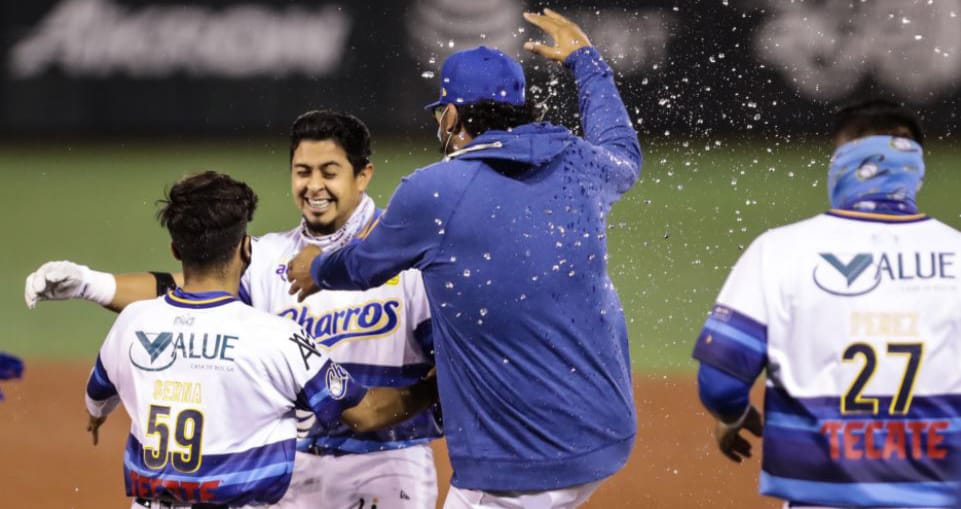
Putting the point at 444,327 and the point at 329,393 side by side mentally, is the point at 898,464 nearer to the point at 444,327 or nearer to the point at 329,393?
the point at 444,327

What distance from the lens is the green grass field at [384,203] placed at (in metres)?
11.6

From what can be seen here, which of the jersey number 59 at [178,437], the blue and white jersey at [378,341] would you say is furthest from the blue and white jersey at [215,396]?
the blue and white jersey at [378,341]

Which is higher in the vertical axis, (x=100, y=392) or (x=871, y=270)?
(x=871, y=270)

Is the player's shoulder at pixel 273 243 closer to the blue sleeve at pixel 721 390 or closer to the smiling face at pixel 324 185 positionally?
the smiling face at pixel 324 185

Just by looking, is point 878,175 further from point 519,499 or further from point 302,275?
point 302,275

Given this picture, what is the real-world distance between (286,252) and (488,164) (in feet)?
4.01

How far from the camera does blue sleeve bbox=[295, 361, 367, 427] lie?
3.68m

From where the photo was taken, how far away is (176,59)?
14.2m

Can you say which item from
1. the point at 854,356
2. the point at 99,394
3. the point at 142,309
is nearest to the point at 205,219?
the point at 142,309

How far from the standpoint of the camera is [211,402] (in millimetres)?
3586

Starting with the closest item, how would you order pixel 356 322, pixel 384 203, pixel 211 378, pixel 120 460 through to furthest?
pixel 211 378, pixel 356 322, pixel 120 460, pixel 384 203

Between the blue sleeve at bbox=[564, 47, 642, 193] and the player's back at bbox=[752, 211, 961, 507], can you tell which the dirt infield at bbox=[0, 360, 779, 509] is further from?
the player's back at bbox=[752, 211, 961, 507]

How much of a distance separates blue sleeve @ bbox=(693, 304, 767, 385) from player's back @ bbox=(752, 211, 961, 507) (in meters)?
0.04

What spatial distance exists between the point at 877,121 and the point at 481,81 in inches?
46.7
